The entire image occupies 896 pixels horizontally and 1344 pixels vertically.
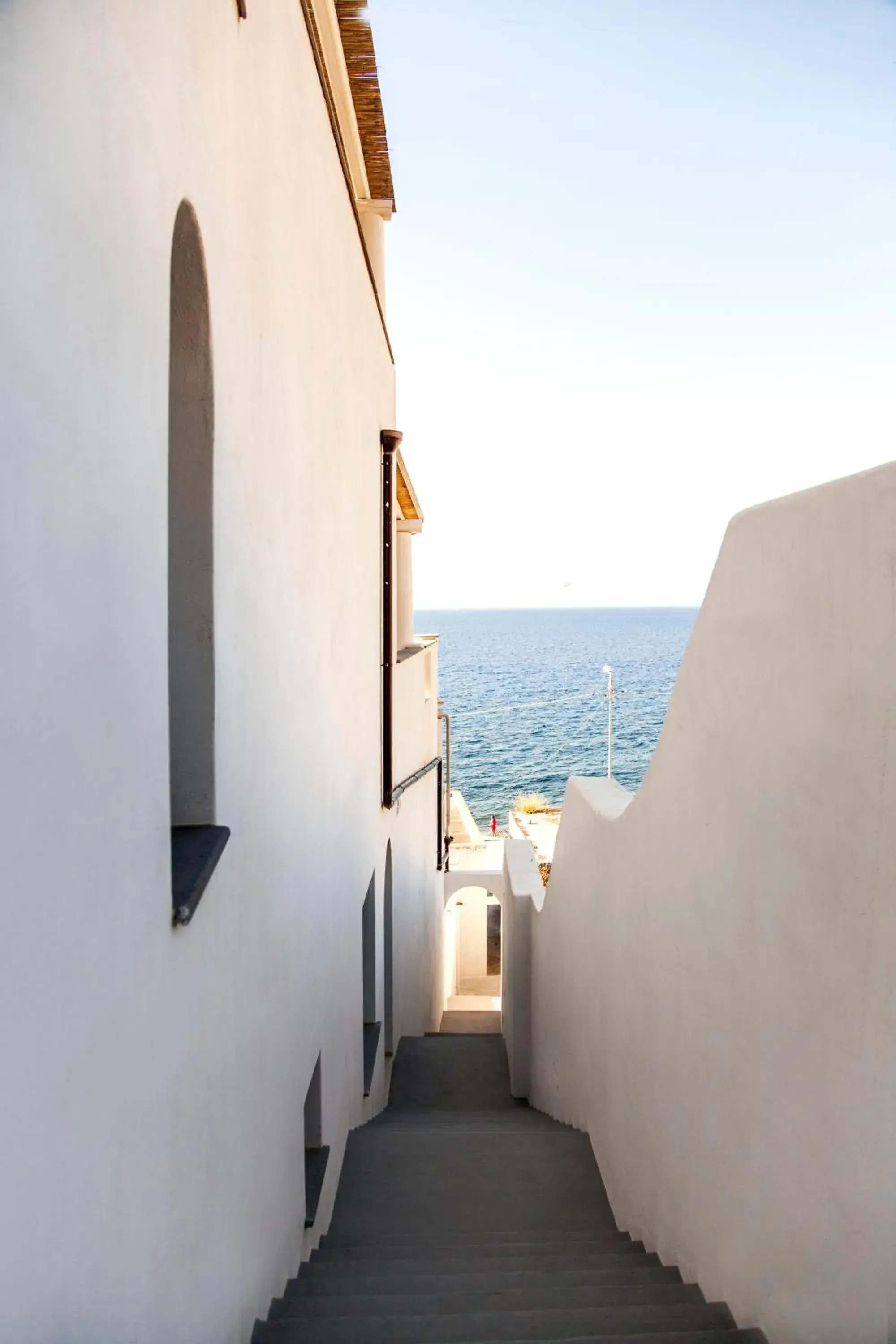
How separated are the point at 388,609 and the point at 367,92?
3.91 metres

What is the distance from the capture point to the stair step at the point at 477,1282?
378 cm

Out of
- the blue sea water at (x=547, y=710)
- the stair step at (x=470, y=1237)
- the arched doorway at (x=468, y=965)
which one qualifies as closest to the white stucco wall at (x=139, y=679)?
the stair step at (x=470, y=1237)

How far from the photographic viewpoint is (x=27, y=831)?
1.29m

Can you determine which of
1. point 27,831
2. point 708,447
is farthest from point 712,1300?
point 708,447

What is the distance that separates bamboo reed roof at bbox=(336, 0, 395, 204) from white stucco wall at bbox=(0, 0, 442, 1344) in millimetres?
2577

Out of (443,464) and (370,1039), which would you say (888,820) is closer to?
(370,1039)

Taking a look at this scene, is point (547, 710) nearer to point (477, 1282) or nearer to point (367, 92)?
point (367, 92)

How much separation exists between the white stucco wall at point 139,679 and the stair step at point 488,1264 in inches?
9.0

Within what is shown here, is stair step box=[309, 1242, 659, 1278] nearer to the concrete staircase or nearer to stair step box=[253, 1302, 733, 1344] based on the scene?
the concrete staircase

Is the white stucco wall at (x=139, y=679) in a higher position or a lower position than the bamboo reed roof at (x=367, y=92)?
lower

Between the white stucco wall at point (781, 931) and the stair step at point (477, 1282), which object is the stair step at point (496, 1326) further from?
the stair step at point (477, 1282)

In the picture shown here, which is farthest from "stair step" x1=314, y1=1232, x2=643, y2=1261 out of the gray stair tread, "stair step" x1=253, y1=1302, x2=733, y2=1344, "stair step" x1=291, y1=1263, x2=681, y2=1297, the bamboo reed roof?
the bamboo reed roof

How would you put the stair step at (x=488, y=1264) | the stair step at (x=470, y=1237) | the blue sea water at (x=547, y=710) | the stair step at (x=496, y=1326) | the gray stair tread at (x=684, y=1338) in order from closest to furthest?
1. the gray stair tread at (x=684, y=1338)
2. the stair step at (x=496, y=1326)
3. the stair step at (x=488, y=1264)
4. the stair step at (x=470, y=1237)
5. the blue sea water at (x=547, y=710)

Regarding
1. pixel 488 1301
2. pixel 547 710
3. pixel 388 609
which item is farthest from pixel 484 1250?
pixel 547 710
